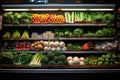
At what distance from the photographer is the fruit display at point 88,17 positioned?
23.8 feet

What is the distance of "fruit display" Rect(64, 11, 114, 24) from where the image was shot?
724 centimetres

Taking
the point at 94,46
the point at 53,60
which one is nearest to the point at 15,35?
the point at 94,46

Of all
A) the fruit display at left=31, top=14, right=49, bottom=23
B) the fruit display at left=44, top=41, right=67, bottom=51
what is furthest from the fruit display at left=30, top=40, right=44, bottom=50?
the fruit display at left=31, top=14, right=49, bottom=23

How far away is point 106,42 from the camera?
24.4ft

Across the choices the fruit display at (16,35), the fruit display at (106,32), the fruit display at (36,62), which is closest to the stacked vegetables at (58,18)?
the fruit display at (106,32)

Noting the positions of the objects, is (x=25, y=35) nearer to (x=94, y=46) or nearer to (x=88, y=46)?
(x=88, y=46)

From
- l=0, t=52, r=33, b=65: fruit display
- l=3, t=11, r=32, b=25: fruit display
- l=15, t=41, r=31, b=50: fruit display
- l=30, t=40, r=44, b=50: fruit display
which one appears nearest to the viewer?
l=0, t=52, r=33, b=65: fruit display

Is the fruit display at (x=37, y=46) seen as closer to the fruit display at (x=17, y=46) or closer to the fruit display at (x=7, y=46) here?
the fruit display at (x=17, y=46)

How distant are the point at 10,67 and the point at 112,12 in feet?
13.9

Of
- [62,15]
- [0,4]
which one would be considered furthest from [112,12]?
[0,4]

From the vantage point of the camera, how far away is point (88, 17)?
7.45m

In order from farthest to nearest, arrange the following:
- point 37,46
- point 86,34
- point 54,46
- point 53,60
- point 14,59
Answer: point 86,34 < point 54,46 < point 37,46 < point 14,59 < point 53,60

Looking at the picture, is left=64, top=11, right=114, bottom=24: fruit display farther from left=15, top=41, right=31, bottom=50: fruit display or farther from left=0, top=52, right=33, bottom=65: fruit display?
left=0, top=52, right=33, bottom=65: fruit display
